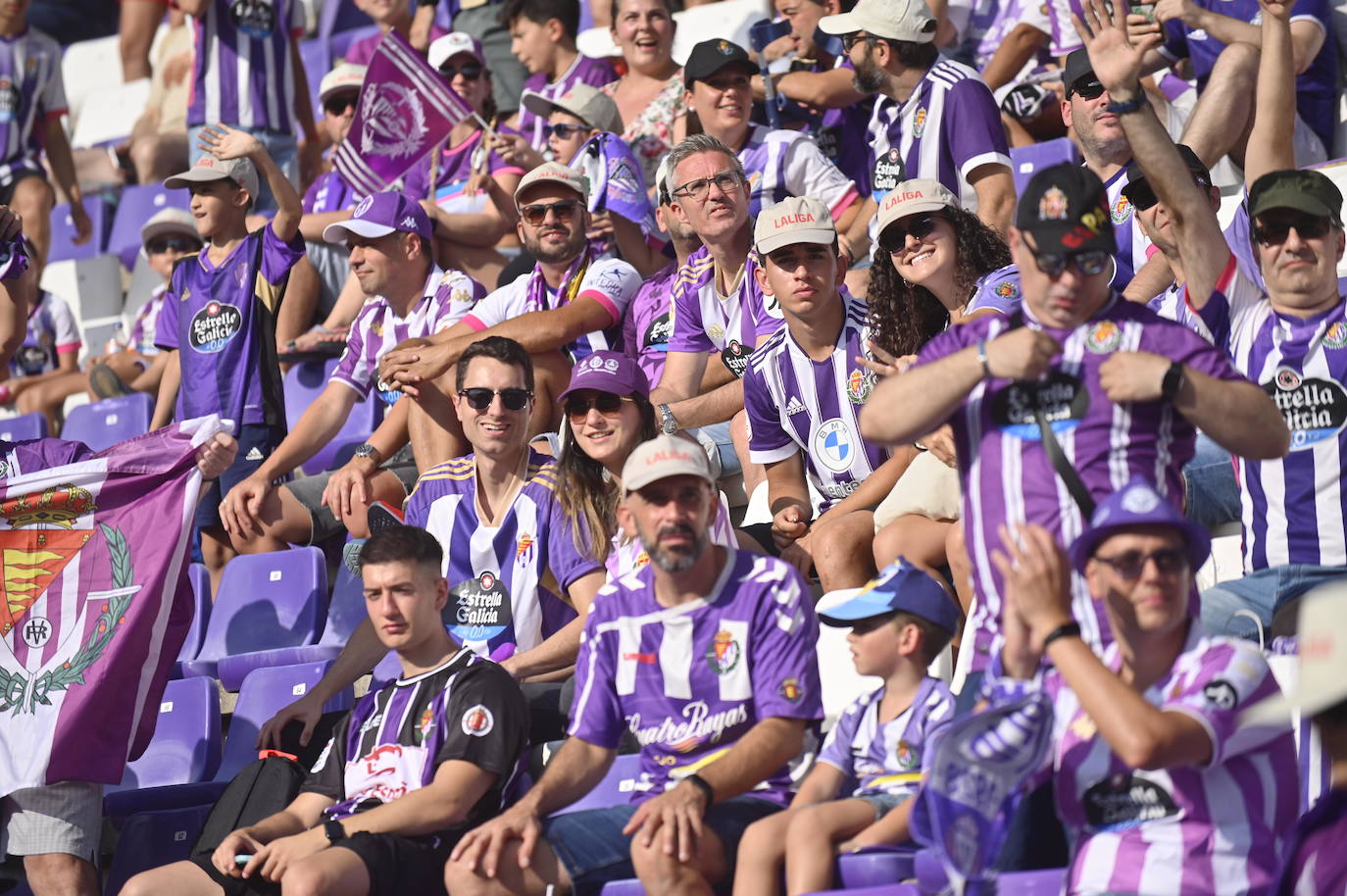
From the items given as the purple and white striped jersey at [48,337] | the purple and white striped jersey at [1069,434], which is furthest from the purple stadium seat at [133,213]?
the purple and white striped jersey at [1069,434]

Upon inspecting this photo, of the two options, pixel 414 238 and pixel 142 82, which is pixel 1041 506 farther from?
pixel 142 82

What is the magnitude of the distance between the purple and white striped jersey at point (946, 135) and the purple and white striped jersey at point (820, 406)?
44.3 inches

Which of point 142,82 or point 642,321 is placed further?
point 142,82

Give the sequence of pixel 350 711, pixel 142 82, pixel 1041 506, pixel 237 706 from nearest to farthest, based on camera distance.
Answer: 1. pixel 1041 506
2. pixel 350 711
3. pixel 237 706
4. pixel 142 82

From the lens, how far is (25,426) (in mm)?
8750

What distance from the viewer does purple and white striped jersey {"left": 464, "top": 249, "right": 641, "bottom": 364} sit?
6.69 metres

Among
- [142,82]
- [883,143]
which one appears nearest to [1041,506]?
[883,143]

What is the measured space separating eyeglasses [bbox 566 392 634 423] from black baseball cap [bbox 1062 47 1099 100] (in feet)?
6.23

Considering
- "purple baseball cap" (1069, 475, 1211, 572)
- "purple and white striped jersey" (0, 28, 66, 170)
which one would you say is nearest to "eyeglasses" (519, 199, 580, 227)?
"purple baseball cap" (1069, 475, 1211, 572)

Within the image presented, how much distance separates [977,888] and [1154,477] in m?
0.86

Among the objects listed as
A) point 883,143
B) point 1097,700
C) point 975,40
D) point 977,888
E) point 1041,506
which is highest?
point 975,40

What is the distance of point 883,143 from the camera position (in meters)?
6.82

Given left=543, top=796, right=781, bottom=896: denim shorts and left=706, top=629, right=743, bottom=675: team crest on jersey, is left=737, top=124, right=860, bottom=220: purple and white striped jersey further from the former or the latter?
left=543, top=796, right=781, bottom=896: denim shorts

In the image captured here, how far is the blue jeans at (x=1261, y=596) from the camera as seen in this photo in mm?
4203
